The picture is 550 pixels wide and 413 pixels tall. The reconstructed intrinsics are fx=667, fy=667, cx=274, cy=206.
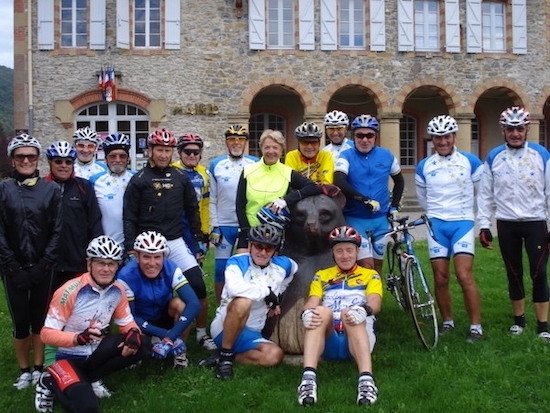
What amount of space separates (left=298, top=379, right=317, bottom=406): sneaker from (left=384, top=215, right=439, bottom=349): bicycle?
57.4 inches

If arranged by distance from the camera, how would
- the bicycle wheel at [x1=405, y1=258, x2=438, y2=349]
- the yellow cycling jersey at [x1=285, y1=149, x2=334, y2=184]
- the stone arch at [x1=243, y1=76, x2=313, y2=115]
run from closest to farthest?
the bicycle wheel at [x1=405, y1=258, x2=438, y2=349] < the yellow cycling jersey at [x1=285, y1=149, x2=334, y2=184] < the stone arch at [x1=243, y1=76, x2=313, y2=115]

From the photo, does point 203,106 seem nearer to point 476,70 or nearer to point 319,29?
point 319,29

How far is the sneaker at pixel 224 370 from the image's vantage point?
209 inches

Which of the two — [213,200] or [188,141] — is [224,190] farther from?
[188,141]

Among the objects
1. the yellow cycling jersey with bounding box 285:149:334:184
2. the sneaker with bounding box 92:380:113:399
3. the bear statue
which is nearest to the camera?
the sneaker with bounding box 92:380:113:399

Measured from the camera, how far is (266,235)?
5367 millimetres

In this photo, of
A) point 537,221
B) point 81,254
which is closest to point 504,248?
point 537,221

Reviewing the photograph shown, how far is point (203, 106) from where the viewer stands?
2012cm

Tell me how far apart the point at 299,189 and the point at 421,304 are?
1503 millimetres

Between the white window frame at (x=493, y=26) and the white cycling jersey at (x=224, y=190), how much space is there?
17237mm

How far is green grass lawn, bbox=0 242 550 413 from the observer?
15.4ft

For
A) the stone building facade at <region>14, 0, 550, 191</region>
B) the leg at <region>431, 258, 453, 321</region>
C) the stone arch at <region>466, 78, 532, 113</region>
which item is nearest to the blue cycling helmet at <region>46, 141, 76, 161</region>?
the leg at <region>431, 258, 453, 321</region>

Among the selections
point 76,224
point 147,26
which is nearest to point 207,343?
point 76,224

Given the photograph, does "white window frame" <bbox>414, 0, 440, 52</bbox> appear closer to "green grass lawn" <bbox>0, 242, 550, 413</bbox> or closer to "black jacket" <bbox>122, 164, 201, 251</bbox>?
"green grass lawn" <bbox>0, 242, 550, 413</bbox>
